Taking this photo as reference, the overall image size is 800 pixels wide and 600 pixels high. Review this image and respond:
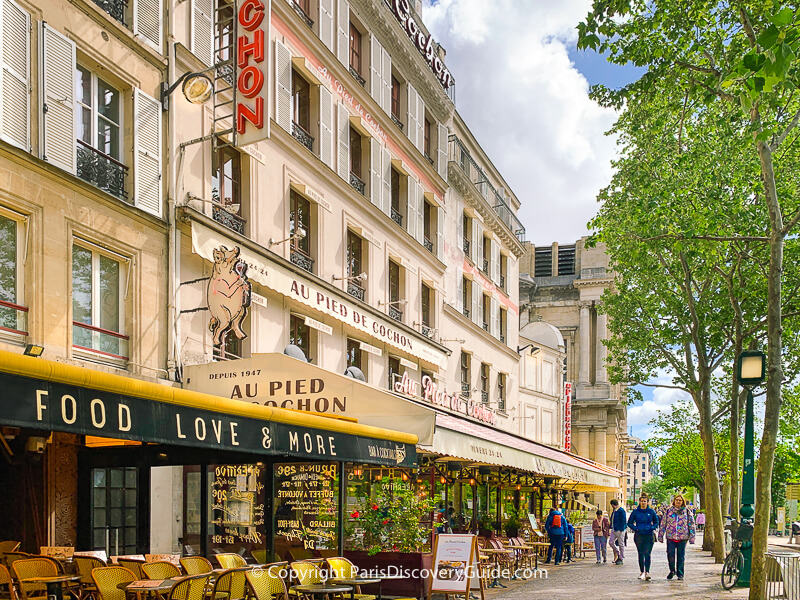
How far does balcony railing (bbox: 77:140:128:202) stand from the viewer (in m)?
12.5

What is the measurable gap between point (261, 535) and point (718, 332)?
18578 mm

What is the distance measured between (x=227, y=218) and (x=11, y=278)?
4.96 metres

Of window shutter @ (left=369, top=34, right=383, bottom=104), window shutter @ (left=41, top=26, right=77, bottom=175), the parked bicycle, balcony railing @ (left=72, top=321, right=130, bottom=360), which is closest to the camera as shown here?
window shutter @ (left=41, top=26, right=77, bottom=175)

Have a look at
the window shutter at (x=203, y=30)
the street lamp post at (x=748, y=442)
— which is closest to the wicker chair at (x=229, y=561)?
the window shutter at (x=203, y=30)

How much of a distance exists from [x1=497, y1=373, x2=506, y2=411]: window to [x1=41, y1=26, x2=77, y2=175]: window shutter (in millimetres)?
22796

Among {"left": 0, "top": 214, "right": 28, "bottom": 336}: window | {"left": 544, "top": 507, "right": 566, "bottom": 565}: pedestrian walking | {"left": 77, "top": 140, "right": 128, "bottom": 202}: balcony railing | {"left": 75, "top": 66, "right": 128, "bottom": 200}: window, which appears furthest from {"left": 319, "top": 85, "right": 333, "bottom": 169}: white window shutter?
{"left": 544, "top": 507, "right": 566, "bottom": 565}: pedestrian walking

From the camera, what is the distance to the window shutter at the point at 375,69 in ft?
71.5

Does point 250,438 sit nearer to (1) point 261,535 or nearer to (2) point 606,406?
(1) point 261,535

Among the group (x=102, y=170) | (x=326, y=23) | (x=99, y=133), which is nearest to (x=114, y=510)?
(x=102, y=170)

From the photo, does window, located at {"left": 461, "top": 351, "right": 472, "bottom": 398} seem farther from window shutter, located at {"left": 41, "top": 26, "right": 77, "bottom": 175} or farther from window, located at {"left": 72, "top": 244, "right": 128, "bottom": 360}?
window shutter, located at {"left": 41, "top": 26, "right": 77, "bottom": 175}

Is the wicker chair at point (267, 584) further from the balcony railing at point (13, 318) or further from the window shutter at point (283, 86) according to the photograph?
the window shutter at point (283, 86)

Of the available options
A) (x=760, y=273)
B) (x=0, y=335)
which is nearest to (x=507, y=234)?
(x=760, y=273)

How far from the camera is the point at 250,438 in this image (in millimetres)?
8891

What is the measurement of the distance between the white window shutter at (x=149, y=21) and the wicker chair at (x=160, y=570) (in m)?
8.12
